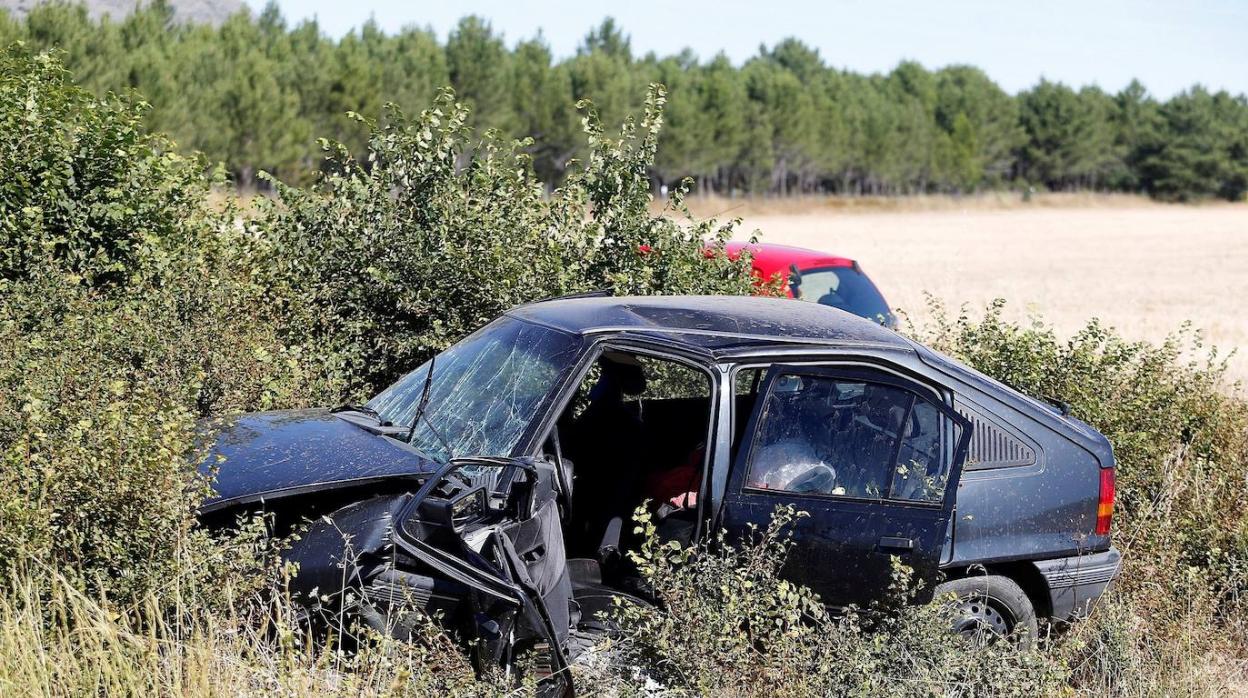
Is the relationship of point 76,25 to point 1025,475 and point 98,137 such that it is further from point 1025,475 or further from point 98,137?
point 1025,475

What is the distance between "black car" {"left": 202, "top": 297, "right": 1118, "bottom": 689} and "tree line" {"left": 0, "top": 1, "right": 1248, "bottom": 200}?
13.1ft

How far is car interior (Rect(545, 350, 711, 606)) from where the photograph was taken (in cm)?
510

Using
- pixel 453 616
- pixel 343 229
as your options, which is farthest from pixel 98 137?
pixel 453 616

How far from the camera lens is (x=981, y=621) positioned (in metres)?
5.02

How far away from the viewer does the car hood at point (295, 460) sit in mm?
4426

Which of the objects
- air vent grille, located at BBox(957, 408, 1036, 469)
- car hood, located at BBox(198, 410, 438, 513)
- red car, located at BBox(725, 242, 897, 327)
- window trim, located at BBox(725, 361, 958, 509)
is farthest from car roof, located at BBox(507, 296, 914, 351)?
red car, located at BBox(725, 242, 897, 327)

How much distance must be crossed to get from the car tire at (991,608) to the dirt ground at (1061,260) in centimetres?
405

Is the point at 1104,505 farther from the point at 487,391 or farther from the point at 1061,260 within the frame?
the point at 1061,260

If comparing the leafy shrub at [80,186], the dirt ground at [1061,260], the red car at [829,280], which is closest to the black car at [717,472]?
the leafy shrub at [80,186]

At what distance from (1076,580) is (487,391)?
2.69 metres

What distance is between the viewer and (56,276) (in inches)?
295

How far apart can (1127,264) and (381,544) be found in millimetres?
40273

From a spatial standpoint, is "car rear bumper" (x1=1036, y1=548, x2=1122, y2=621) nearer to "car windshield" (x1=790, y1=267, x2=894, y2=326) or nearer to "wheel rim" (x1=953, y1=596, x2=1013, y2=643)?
"wheel rim" (x1=953, y1=596, x2=1013, y2=643)

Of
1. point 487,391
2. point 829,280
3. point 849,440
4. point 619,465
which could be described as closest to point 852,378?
point 849,440
